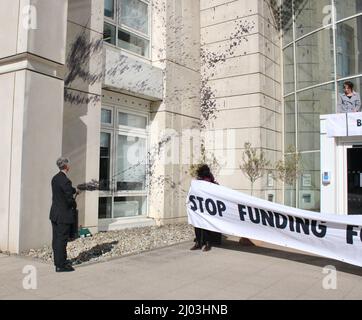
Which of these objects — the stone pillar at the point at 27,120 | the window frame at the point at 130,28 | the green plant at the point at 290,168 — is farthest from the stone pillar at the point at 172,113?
the stone pillar at the point at 27,120

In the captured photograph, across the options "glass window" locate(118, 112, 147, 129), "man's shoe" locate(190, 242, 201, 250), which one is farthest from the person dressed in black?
"glass window" locate(118, 112, 147, 129)

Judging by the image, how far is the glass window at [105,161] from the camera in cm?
1156

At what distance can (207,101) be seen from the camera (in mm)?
14516

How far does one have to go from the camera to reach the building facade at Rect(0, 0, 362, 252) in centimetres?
866

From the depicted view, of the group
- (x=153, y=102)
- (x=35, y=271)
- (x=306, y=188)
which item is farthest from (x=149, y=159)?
(x=35, y=271)

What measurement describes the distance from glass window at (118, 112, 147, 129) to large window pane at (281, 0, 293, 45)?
5781mm

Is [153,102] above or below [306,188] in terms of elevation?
above

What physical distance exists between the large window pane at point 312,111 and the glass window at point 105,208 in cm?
642

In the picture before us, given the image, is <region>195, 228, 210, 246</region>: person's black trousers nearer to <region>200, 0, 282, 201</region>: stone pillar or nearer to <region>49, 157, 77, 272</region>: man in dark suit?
<region>49, 157, 77, 272</region>: man in dark suit

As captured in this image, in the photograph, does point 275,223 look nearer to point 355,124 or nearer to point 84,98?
point 355,124

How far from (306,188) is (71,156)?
7.39 meters

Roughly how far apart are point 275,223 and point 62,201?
3.67m

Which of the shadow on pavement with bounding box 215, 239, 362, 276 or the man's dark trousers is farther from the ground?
the man's dark trousers

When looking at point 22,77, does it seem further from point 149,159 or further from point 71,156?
point 149,159
